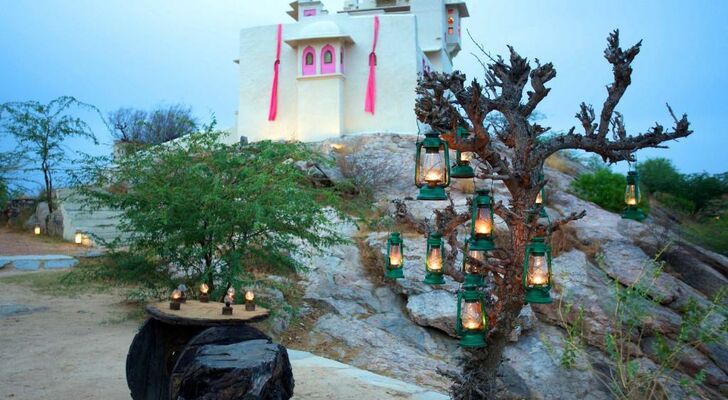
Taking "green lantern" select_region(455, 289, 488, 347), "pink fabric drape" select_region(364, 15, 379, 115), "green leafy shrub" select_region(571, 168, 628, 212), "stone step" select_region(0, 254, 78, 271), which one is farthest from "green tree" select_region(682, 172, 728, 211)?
"green lantern" select_region(455, 289, 488, 347)

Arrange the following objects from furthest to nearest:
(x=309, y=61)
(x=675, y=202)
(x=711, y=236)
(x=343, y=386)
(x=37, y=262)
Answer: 1. (x=675, y=202)
2. (x=309, y=61)
3. (x=711, y=236)
4. (x=37, y=262)
5. (x=343, y=386)

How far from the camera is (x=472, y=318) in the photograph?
4.79 meters

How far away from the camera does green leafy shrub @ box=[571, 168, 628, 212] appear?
1638cm

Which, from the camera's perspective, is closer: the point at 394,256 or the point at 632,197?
the point at 632,197

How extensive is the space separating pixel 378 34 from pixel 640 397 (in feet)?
53.5

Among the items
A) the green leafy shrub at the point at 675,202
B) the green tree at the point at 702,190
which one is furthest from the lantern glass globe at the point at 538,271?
the green tree at the point at 702,190

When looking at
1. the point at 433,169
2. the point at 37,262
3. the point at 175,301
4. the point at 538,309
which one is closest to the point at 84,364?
the point at 175,301

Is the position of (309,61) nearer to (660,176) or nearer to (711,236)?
(711,236)

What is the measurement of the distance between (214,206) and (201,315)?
3.15m

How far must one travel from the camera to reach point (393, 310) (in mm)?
10586

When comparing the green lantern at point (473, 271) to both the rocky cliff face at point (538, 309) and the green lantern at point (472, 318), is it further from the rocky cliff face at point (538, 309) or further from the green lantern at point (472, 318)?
the rocky cliff face at point (538, 309)

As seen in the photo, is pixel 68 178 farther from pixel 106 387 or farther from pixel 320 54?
pixel 320 54

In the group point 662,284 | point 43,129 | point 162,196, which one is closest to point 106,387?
point 162,196

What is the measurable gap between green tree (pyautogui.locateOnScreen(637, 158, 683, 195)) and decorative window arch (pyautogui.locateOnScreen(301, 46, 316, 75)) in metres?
14.1
